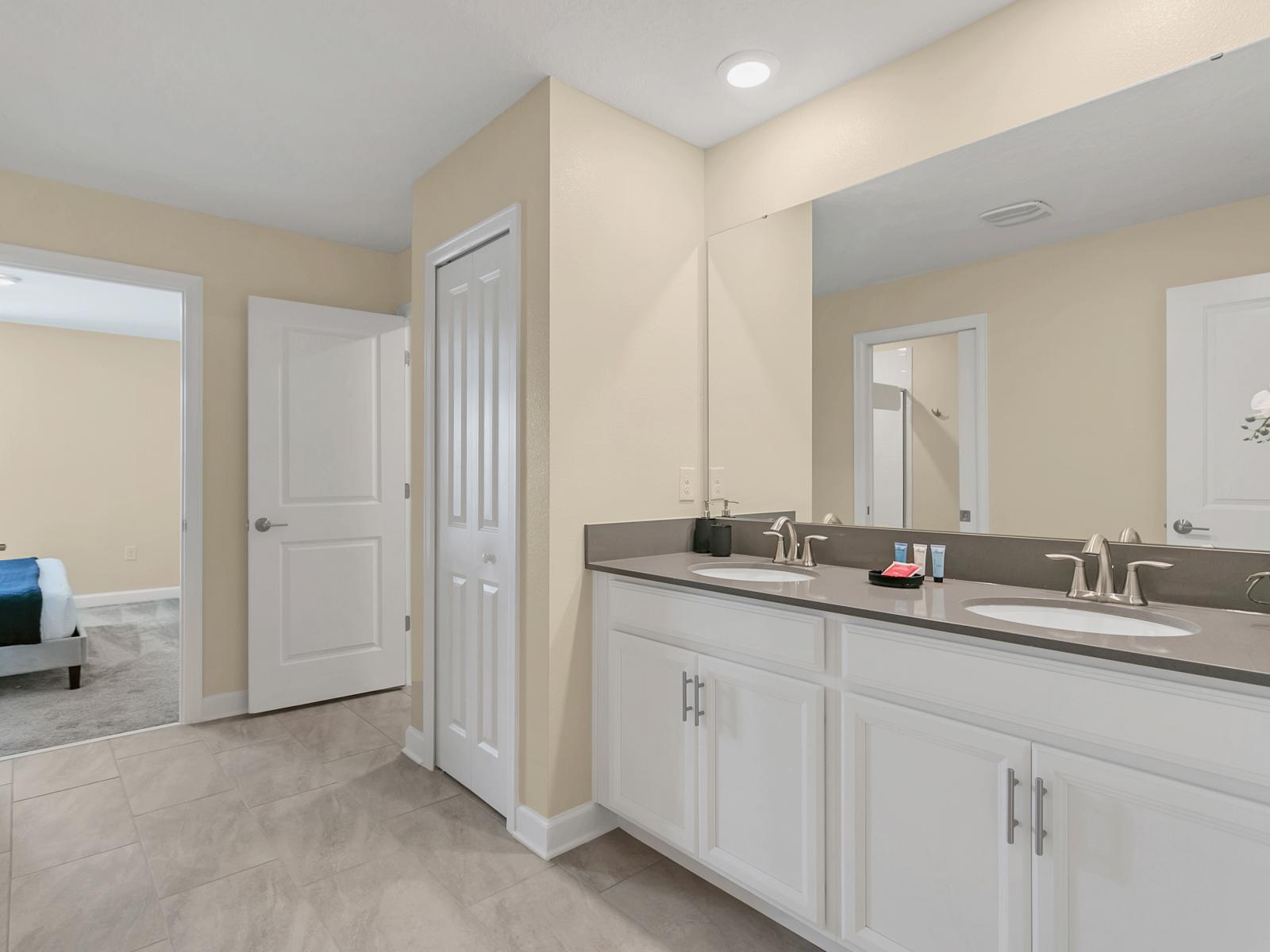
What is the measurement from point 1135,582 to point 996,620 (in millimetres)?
471

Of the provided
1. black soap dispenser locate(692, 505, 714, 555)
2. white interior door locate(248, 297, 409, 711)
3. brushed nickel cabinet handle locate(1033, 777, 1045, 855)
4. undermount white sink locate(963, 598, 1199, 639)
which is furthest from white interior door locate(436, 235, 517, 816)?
brushed nickel cabinet handle locate(1033, 777, 1045, 855)

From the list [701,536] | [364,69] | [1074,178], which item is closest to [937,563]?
[701,536]

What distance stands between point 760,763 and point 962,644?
2.06 ft

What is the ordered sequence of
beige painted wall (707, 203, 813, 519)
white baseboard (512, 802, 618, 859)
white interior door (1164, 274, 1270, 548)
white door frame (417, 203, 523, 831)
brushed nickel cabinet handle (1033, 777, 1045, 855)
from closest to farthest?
1. brushed nickel cabinet handle (1033, 777, 1045, 855)
2. white interior door (1164, 274, 1270, 548)
3. white baseboard (512, 802, 618, 859)
4. white door frame (417, 203, 523, 831)
5. beige painted wall (707, 203, 813, 519)

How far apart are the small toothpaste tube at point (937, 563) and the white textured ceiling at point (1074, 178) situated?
81cm

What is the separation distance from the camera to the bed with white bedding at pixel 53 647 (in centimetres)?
353

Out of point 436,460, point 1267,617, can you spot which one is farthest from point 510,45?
point 1267,617

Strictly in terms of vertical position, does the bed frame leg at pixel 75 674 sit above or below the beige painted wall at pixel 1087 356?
below

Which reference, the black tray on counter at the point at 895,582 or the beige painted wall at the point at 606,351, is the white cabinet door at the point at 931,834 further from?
the beige painted wall at the point at 606,351

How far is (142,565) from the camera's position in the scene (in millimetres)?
6184

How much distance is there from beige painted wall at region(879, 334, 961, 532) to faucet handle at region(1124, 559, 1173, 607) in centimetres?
44

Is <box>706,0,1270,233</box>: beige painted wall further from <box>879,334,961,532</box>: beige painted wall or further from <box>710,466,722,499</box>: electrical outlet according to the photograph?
<box>710,466,722,499</box>: electrical outlet

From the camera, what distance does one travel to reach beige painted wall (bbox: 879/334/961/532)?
6.42 ft

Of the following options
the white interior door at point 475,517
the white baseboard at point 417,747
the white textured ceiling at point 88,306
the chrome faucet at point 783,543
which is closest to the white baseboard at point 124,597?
the white textured ceiling at point 88,306
